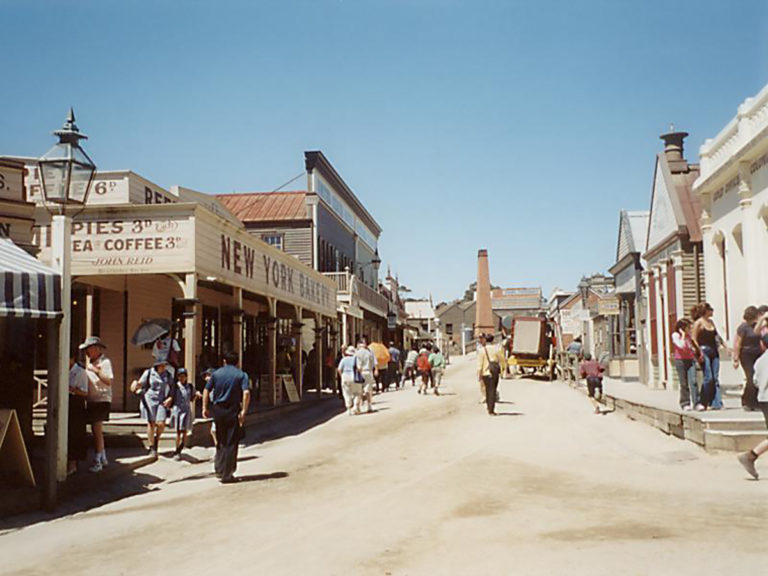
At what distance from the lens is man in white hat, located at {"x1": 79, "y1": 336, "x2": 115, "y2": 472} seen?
33.0 feet

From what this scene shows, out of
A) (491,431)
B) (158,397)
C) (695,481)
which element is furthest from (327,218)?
(695,481)

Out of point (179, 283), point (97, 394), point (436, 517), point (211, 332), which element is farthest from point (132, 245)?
point (211, 332)

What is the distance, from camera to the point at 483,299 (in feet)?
242

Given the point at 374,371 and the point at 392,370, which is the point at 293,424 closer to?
the point at 374,371

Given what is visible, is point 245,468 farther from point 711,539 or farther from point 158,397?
point 711,539

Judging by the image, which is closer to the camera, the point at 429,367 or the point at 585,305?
the point at 429,367

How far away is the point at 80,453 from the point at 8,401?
4.54 ft

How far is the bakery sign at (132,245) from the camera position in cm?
1327

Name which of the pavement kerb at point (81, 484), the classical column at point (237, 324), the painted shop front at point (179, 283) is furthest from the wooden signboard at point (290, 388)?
the pavement kerb at point (81, 484)

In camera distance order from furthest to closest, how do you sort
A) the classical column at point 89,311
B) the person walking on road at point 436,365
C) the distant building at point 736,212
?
1. the person walking on road at point 436,365
2. the distant building at point 736,212
3. the classical column at point 89,311

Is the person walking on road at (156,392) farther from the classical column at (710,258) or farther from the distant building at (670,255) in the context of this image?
the distant building at (670,255)

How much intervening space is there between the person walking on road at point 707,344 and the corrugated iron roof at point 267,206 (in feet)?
73.1

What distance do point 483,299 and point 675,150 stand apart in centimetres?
4873

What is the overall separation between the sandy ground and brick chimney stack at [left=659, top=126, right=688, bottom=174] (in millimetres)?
13815
